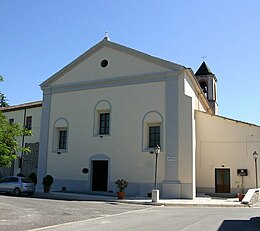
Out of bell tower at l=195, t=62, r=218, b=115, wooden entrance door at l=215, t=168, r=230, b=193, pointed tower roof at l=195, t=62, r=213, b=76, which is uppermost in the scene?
pointed tower roof at l=195, t=62, r=213, b=76

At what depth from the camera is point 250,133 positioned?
2497 centimetres

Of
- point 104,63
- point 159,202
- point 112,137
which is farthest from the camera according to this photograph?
point 104,63

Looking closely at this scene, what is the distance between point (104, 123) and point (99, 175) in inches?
157

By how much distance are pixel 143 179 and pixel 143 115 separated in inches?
177

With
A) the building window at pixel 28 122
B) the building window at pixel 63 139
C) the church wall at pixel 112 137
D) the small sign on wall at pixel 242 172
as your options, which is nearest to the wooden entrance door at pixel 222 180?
the small sign on wall at pixel 242 172

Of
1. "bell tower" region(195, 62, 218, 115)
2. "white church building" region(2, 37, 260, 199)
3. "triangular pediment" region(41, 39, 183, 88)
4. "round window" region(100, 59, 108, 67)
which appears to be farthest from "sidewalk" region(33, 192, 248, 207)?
"bell tower" region(195, 62, 218, 115)

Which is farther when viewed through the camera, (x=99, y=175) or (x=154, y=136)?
(x=99, y=175)

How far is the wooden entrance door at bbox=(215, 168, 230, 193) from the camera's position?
989 inches

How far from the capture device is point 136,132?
2428 cm

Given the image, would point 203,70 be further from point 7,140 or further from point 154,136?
point 7,140

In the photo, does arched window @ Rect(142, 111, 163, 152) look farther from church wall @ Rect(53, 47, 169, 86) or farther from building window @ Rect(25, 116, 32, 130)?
building window @ Rect(25, 116, 32, 130)

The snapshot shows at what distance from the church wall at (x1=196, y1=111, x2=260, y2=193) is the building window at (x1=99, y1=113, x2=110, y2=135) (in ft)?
22.6

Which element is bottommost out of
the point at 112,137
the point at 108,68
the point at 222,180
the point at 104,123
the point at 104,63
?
the point at 222,180

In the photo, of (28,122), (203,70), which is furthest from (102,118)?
(203,70)
